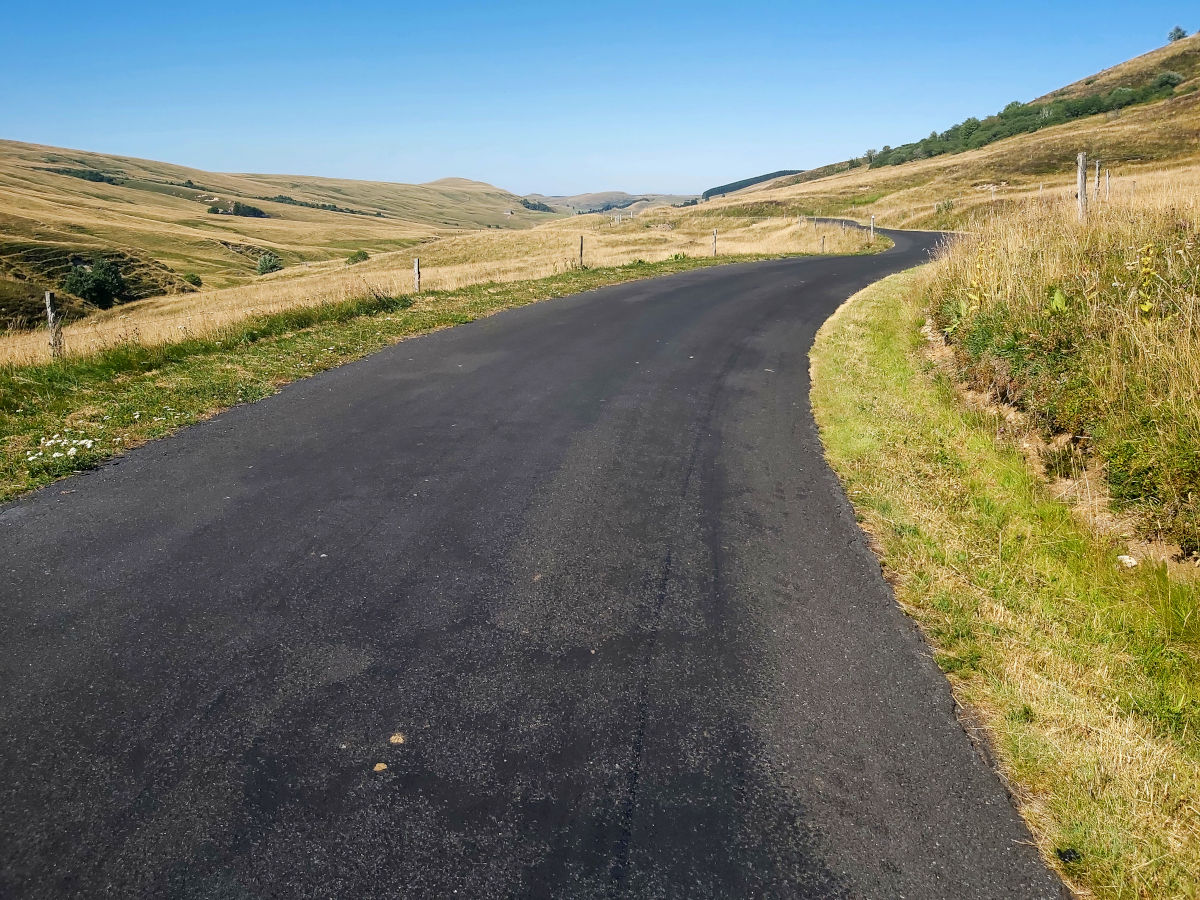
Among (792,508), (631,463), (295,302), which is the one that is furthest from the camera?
(295,302)

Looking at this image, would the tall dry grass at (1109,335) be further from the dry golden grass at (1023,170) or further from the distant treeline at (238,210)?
the distant treeline at (238,210)

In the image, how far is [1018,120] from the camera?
97875 mm

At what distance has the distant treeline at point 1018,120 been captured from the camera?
274ft

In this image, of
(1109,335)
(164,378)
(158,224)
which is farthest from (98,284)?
(1109,335)

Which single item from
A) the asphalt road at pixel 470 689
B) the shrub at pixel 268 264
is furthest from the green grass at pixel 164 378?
the shrub at pixel 268 264

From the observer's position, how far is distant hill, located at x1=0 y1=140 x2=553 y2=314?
5889 cm

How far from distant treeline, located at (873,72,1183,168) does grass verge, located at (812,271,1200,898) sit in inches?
3993

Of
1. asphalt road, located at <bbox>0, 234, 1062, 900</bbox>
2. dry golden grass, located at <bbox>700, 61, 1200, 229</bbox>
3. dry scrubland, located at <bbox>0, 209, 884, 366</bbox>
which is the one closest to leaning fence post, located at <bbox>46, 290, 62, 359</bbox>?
dry scrubland, located at <bbox>0, 209, 884, 366</bbox>

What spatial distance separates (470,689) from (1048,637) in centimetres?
335

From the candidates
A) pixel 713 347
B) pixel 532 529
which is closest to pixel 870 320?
pixel 713 347

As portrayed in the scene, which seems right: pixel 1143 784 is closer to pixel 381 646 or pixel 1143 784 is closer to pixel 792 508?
pixel 792 508

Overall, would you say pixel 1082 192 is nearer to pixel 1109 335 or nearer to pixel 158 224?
pixel 1109 335

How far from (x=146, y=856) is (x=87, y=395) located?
7948 millimetres

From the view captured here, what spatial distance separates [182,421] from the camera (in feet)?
26.1
